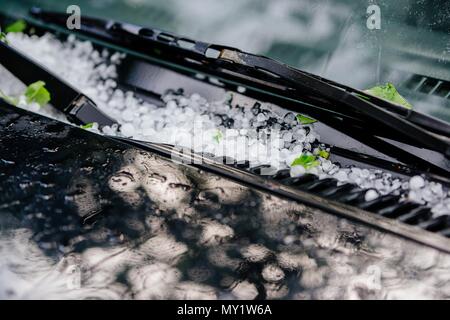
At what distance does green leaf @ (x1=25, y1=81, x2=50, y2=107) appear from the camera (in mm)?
1777

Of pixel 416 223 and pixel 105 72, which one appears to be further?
pixel 105 72

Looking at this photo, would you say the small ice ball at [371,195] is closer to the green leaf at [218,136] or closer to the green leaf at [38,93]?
the green leaf at [218,136]

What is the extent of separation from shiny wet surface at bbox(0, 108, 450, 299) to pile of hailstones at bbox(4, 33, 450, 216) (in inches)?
9.3

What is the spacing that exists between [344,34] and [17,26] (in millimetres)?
1929

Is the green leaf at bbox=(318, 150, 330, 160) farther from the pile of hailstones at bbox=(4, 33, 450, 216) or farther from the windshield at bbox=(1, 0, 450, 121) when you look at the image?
the windshield at bbox=(1, 0, 450, 121)

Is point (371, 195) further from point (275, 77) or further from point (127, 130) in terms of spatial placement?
point (127, 130)

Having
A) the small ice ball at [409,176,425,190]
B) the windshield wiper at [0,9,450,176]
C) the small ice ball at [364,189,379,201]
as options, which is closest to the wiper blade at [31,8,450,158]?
the windshield wiper at [0,9,450,176]

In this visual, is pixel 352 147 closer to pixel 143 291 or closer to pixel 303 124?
pixel 303 124

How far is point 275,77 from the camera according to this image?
5.11ft

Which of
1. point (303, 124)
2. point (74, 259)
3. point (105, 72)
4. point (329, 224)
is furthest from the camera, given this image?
point (105, 72)

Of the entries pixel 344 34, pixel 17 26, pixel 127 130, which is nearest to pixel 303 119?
pixel 344 34

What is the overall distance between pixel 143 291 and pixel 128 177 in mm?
443
